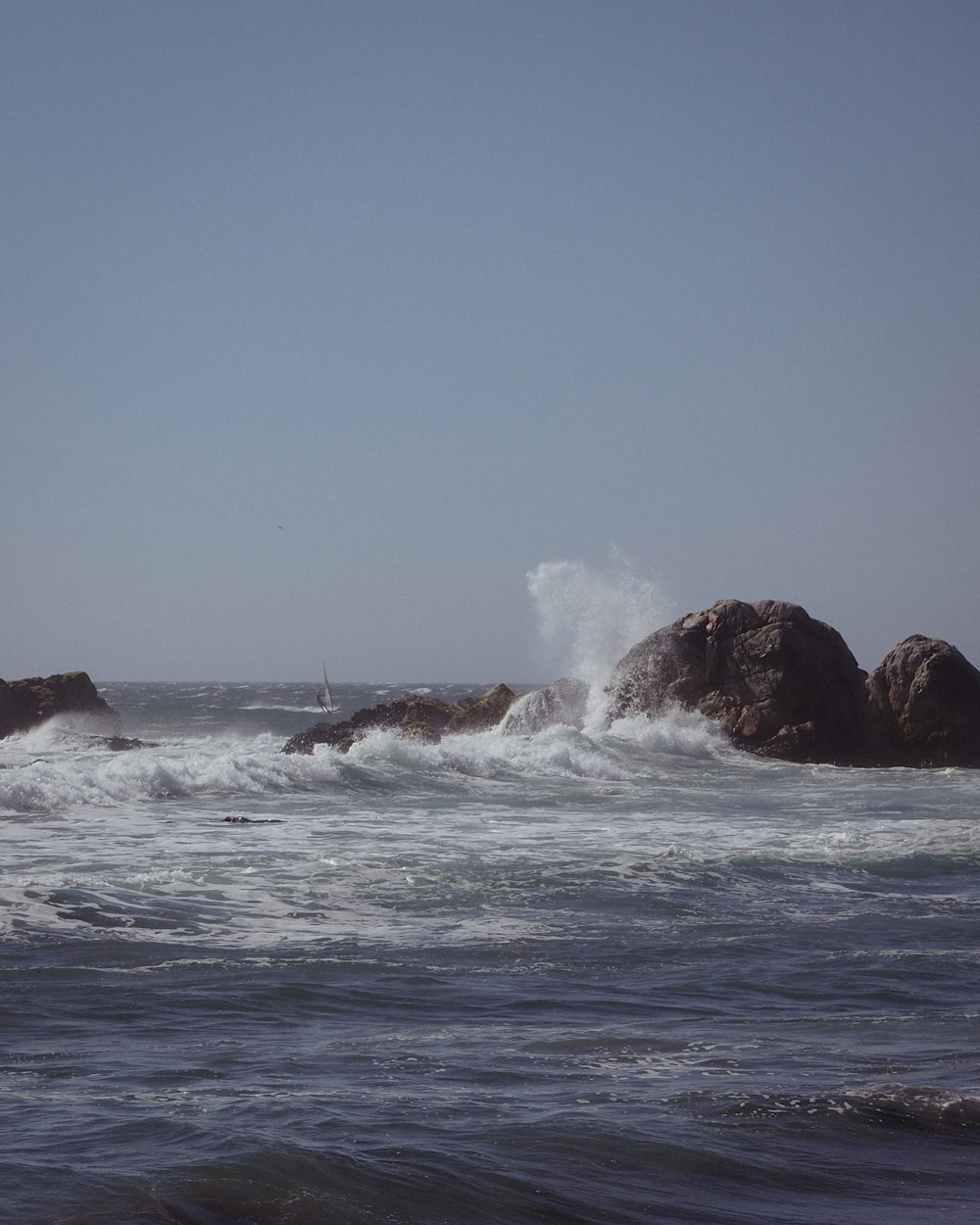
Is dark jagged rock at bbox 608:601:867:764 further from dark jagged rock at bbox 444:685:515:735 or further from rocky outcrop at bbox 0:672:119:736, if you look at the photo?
rocky outcrop at bbox 0:672:119:736

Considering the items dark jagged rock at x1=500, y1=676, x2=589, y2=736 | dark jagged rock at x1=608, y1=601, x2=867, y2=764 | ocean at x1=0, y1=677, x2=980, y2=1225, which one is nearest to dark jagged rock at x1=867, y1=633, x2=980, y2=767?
dark jagged rock at x1=608, y1=601, x2=867, y2=764

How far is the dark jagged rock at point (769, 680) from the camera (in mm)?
27453

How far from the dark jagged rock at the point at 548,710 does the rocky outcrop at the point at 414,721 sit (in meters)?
0.72

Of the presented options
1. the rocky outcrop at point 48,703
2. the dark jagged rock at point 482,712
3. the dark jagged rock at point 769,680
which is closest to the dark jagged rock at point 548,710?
the dark jagged rock at point 482,712

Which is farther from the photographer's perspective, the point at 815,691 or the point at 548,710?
the point at 548,710

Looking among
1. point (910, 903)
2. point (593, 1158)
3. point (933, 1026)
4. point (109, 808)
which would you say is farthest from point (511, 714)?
point (593, 1158)

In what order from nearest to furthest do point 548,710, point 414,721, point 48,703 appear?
1. point 414,721
2. point 548,710
3. point 48,703

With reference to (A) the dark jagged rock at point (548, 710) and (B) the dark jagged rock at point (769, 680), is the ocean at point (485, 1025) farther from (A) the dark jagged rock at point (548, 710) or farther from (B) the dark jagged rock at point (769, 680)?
(A) the dark jagged rock at point (548, 710)

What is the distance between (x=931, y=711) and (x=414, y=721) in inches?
482

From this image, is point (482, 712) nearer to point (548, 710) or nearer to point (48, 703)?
point (548, 710)

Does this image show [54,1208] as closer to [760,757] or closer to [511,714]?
[760,757]

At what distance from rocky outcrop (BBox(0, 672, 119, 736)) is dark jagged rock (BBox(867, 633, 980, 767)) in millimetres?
25356

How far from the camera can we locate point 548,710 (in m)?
31.2

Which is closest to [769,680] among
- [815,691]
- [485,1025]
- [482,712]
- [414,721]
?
[815,691]
